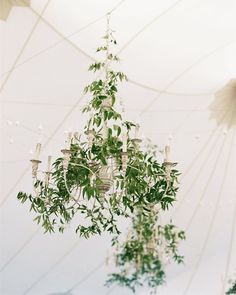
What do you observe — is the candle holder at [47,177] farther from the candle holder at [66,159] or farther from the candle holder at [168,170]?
the candle holder at [168,170]

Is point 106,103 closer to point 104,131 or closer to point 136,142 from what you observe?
point 104,131

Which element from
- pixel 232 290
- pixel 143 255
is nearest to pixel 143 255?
pixel 143 255

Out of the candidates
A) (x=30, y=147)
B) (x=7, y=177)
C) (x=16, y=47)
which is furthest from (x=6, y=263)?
(x=16, y=47)

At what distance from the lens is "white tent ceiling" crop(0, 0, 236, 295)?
329 centimetres

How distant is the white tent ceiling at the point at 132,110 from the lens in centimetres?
329

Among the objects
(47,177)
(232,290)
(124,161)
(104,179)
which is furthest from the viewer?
(232,290)

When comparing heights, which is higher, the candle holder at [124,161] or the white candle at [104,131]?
the white candle at [104,131]

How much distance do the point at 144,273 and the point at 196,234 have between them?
204 centimetres

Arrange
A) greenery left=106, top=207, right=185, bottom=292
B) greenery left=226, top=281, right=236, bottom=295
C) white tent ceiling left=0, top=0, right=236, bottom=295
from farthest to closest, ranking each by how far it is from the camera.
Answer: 1. greenery left=226, top=281, right=236, bottom=295
2. greenery left=106, top=207, right=185, bottom=292
3. white tent ceiling left=0, top=0, right=236, bottom=295

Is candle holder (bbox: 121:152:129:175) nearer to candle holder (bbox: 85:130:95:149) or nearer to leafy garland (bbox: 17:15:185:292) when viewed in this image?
leafy garland (bbox: 17:15:185:292)

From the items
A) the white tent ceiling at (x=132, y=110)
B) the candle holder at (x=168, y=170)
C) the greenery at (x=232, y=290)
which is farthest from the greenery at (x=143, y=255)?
the greenery at (x=232, y=290)

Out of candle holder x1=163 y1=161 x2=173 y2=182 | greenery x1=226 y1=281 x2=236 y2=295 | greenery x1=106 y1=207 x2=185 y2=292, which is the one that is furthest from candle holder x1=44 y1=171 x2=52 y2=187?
greenery x1=226 y1=281 x2=236 y2=295

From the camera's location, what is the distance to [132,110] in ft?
13.6

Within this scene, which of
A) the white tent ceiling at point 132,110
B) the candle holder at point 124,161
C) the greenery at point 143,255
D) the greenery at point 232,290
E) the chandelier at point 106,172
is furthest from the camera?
the greenery at point 232,290
